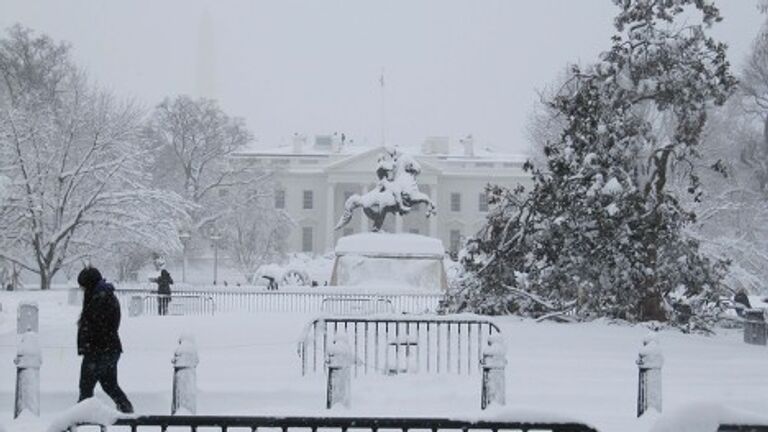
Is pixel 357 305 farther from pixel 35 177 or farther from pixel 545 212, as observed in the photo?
pixel 35 177

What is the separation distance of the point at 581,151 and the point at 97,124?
A: 25.9m

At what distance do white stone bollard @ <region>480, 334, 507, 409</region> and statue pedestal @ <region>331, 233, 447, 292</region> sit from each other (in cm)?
2429

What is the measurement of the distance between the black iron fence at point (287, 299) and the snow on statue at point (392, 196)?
15.3 feet

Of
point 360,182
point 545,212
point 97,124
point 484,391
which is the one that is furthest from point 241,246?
point 484,391

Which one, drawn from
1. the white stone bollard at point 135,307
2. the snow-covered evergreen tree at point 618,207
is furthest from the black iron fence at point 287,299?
the snow-covered evergreen tree at point 618,207

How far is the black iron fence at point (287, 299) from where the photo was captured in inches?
1139

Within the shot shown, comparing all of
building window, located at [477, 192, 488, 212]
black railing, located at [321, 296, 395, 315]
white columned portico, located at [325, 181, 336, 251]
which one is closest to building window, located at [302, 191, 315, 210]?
white columned portico, located at [325, 181, 336, 251]

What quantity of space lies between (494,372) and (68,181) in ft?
100

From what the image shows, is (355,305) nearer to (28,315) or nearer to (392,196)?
(392,196)

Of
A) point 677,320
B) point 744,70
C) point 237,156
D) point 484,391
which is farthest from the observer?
point 237,156

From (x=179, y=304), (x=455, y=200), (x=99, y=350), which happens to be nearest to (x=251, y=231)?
(x=179, y=304)

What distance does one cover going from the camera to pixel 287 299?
3241cm

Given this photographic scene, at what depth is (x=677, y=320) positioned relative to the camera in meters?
19.8

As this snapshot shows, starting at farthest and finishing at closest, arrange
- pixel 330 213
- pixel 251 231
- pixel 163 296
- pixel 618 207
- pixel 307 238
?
pixel 307 238 < pixel 330 213 < pixel 251 231 < pixel 163 296 < pixel 618 207
